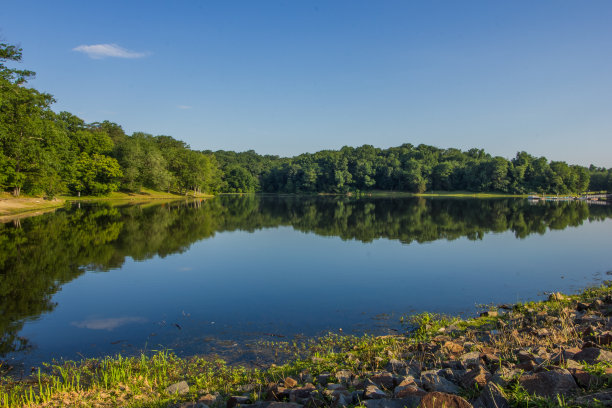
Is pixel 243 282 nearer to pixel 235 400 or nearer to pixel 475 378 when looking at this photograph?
pixel 235 400

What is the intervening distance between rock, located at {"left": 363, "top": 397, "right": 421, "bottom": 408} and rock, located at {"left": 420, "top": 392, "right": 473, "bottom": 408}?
0.54 ft

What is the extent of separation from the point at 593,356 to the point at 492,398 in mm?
2442

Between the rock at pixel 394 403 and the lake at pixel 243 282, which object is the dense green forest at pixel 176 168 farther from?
the rock at pixel 394 403

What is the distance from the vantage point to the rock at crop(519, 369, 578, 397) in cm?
479

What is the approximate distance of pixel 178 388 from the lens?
22.2 feet

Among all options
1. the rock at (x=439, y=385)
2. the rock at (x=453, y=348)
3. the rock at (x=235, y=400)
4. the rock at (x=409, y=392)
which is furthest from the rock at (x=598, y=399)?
the rock at (x=235, y=400)

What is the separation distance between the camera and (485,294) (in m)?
14.1

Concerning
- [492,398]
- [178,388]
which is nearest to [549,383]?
[492,398]

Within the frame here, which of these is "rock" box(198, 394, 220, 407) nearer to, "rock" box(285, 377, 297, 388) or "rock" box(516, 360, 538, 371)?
"rock" box(285, 377, 297, 388)

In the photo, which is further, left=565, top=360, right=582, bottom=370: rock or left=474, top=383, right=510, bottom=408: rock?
left=565, top=360, right=582, bottom=370: rock

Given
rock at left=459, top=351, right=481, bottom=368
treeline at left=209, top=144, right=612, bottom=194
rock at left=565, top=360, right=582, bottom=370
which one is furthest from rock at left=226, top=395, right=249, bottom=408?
treeline at left=209, top=144, right=612, bottom=194

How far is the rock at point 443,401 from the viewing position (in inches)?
176

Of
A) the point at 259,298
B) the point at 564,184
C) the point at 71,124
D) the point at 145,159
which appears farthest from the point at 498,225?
the point at 564,184

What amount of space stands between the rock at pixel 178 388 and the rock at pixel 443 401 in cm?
436
